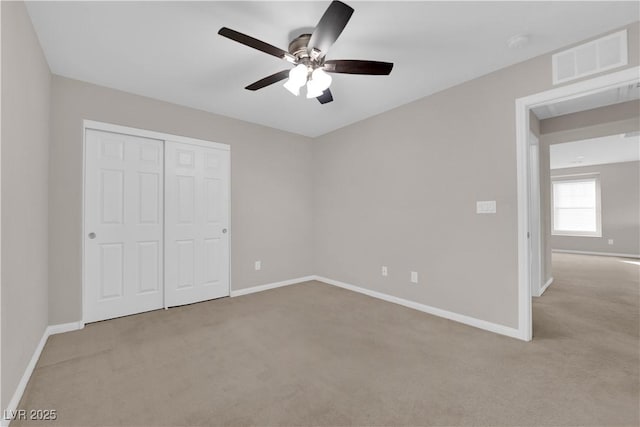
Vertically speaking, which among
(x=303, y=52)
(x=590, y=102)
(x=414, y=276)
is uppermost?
(x=590, y=102)

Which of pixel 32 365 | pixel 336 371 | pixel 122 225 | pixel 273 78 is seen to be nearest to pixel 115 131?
pixel 122 225

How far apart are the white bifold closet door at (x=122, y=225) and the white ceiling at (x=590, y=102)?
4.43 m

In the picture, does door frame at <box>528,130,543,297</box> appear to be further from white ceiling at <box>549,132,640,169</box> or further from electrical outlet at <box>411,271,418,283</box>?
white ceiling at <box>549,132,640,169</box>

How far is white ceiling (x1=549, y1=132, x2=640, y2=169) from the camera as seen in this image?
17.2 ft

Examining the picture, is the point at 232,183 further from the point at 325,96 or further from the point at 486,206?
the point at 486,206

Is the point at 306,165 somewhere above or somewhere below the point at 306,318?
above

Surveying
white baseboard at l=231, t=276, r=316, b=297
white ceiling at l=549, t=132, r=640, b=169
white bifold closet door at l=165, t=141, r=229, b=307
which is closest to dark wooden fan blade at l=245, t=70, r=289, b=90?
white bifold closet door at l=165, t=141, r=229, b=307

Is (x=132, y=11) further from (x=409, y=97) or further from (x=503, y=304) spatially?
(x=503, y=304)

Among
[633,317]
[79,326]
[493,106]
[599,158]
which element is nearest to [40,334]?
[79,326]

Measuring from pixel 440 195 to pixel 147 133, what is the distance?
3.56 metres

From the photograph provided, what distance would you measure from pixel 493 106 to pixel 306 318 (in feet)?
9.73

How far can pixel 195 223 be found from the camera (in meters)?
3.61

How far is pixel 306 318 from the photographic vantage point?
3035mm

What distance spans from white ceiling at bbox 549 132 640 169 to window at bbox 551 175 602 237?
2.22 feet
